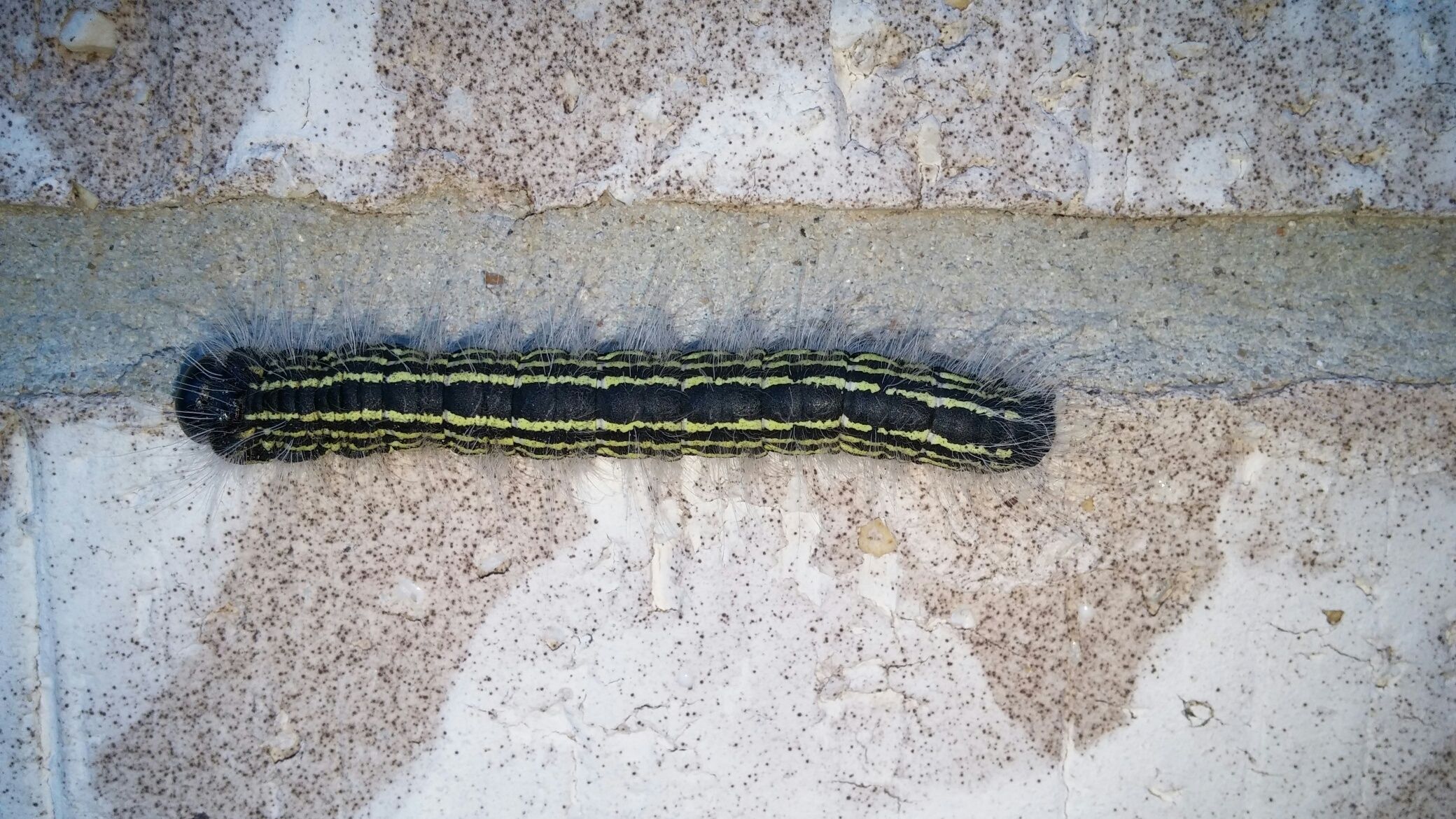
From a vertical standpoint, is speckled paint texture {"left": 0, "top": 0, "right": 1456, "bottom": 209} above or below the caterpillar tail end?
above

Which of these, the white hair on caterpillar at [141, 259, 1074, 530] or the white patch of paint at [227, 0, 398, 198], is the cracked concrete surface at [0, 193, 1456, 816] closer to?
the white hair on caterpillar at [141, 259, 1074, 530]

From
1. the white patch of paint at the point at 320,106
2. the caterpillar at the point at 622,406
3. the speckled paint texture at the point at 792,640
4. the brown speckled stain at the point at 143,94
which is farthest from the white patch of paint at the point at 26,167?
the speckled paint texture at the point at 792,640

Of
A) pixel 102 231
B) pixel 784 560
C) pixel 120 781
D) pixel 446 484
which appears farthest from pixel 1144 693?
pixel 102 231

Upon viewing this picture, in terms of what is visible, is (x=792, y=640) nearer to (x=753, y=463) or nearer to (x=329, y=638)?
(x=753, y=463)

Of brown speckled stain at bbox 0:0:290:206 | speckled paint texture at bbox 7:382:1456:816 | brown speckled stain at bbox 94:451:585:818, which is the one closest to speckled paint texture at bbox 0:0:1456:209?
brown speckled stain at bbox 0:0:290:206

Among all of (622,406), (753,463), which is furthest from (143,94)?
(753,463)

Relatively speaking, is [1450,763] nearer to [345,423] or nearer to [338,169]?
[345,423]
